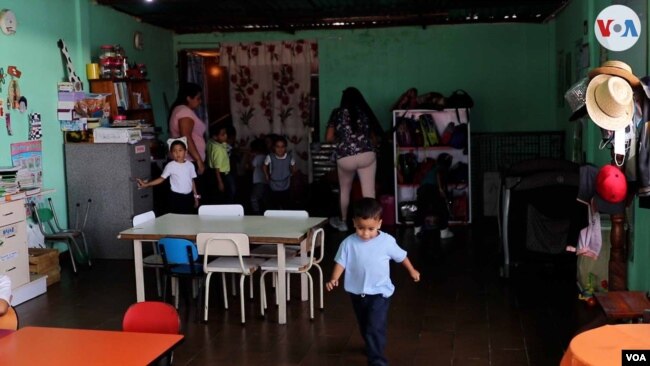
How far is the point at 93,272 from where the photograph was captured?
8289mm

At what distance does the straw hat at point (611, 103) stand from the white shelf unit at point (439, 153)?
6.21 meters

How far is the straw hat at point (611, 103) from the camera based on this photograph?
4504 millimetres

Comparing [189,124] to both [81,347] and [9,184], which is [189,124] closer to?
[9,184]

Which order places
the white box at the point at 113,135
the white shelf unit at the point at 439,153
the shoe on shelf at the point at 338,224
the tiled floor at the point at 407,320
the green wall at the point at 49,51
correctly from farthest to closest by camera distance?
the white shelf unit at the point at 439,153
the shoe on shelf at the point at 338,224
the white box at the point at 113,135
the green wall at the point at 49,51
the tiled floor at the point at 407,320

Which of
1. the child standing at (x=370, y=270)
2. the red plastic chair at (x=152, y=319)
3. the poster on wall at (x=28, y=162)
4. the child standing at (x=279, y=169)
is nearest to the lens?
the red plastic chair at (x=152, y=319)

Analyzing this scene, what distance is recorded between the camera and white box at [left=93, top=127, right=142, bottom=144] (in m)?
8.77

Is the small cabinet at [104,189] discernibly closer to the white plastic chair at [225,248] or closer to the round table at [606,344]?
the white plastic chair at [225,248]

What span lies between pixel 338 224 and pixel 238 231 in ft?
14.4

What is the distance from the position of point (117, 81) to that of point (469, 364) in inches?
230

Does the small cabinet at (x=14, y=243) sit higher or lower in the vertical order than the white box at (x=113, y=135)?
lower

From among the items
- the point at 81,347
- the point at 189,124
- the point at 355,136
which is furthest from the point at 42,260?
the point at 81,347

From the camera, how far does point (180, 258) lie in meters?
6.24

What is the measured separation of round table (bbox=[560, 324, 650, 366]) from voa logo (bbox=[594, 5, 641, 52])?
5.75 ft

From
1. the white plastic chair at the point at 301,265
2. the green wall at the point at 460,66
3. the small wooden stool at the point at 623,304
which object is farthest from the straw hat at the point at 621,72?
the green wall at the point at 460,66
